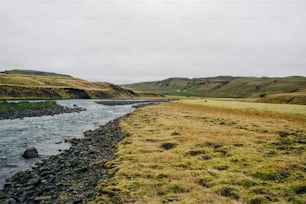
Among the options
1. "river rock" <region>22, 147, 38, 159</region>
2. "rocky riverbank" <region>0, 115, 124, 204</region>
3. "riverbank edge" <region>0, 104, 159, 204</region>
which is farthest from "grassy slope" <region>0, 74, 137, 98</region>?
"riverbank edge" <region>0, 104, 159, 204</region>

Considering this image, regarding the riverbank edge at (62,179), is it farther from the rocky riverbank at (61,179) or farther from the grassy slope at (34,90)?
the grassy slope at (34,90)

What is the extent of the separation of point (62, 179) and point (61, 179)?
0.28 feet

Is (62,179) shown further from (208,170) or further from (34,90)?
(34,90)

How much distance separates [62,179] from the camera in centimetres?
1700

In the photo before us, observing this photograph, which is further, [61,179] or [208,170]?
[61,179]

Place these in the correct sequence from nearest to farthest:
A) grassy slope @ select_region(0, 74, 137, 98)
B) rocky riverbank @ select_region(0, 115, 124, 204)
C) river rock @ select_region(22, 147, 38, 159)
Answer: rocky riverbank @ select_region(0, 115, 124, 204) → river rock @ select_region(22, 147, 38, 159) → grassy slope @ select_region(0, 74, 137, 98)

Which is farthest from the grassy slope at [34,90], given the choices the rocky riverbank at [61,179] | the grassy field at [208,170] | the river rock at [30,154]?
the grassy field at [208,170]

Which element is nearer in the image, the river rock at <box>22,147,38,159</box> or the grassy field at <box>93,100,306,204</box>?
the grassy field at <box>93,100,306,204</box>

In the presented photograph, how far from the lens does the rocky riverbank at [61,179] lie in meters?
14.1

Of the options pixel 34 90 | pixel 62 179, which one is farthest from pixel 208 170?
pixel 34 90

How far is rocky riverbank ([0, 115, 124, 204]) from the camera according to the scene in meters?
14.1

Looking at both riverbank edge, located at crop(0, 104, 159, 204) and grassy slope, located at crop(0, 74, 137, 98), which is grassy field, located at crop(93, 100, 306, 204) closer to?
riverbank edge, located at crop(0, 104, 159, 204)

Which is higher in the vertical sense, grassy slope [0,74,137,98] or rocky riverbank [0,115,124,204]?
grassy slope [0,74,137,98]

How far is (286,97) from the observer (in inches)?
3969
